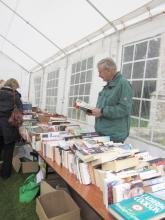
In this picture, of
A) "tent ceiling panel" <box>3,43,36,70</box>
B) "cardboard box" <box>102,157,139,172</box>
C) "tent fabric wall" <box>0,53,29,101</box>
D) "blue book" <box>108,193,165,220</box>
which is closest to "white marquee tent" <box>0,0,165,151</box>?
"tent ceiling panel" <box>3,43,36,70</box>

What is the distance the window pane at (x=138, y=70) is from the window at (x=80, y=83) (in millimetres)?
1196

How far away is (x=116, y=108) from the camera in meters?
2.18

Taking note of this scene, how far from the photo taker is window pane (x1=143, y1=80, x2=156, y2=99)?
2691 millimetres

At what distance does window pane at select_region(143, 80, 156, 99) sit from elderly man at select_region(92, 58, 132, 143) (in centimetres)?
55

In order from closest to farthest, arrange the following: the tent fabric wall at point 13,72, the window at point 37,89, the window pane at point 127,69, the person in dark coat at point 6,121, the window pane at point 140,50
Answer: the window pane at point 140,50
the window pane at point 127,69
the person in dark coat at point 6,121
the window at point 37,89
the tent fabric wall at point 13,72

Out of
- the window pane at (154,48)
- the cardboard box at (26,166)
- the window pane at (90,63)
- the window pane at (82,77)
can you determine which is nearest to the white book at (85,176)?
the window pane at (154,48)

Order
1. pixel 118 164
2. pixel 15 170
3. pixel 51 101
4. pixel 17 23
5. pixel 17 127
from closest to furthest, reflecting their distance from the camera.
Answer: pixel 118 164
pixel 17 127
pixel 15 170
pixel 17 23
pixel 51 101

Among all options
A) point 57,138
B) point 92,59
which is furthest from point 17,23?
point 57,138

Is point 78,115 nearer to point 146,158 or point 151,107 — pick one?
point 151,107

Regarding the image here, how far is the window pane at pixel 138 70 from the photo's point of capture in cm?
290

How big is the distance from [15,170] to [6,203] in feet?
3.35

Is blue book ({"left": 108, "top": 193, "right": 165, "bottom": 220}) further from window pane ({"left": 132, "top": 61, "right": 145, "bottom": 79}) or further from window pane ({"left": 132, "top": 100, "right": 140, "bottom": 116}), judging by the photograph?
window pane ({"left": 132, "top": 61, "right": 145, "bottom": 79})

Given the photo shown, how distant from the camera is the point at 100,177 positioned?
62.9 inches

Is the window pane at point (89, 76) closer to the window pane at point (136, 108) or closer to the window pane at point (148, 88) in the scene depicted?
the window pane at point (136, 108)
